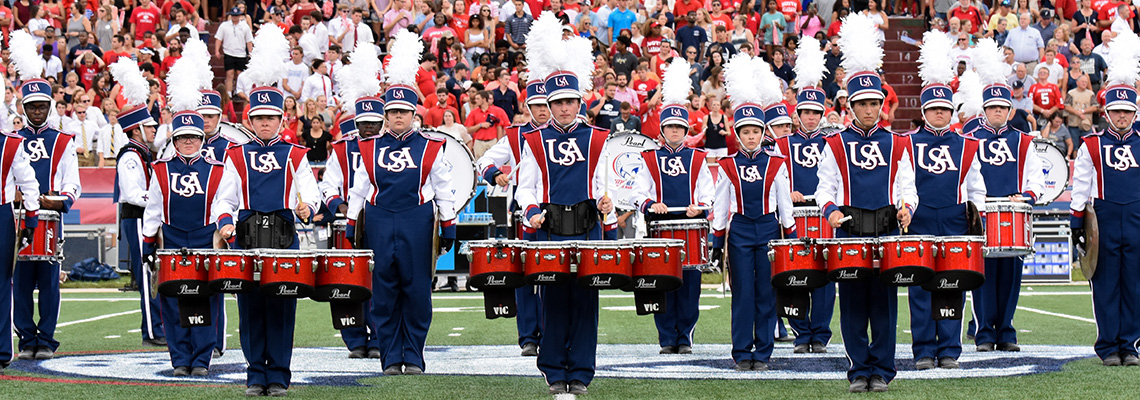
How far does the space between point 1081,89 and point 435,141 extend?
14120 millimetres

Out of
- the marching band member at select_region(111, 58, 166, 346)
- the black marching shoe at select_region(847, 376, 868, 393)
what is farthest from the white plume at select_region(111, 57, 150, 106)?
the black marching shoe at select_region(847, 376, 868, 393)

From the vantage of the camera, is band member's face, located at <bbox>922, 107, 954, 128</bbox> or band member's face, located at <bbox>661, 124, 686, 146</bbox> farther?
band member's face, located at <bbox>661, 124, 686, 146</bbox>

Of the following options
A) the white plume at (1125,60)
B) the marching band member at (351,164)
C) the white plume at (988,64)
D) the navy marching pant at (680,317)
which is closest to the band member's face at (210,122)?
the marching band member at (351,164)

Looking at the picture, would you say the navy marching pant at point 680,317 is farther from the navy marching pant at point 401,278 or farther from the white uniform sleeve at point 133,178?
the white uniform sleeve at point 133,178

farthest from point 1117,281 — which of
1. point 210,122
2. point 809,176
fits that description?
point 210,122

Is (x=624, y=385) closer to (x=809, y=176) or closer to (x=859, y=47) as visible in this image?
(x=859, y=47)

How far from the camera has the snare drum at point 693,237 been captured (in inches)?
401

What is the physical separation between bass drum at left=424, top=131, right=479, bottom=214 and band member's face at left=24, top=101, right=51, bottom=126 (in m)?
4.20

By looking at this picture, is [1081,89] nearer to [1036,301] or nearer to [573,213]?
[1036,301]

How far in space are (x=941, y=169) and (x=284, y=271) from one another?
4165 mm

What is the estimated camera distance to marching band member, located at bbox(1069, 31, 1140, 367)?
9.86 meters

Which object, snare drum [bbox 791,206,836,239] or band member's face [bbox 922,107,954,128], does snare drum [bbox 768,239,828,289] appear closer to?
band member's face [bbox 922,107,954,128]

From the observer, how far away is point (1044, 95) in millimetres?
21156

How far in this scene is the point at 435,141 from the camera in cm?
957
